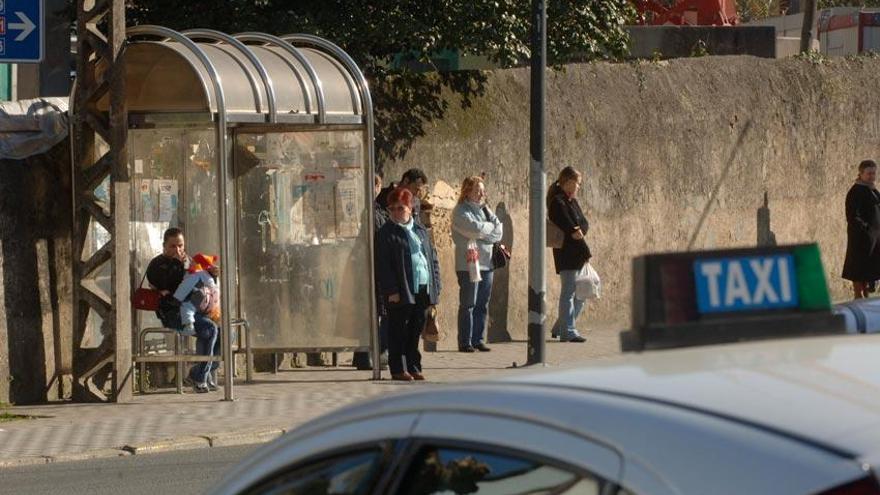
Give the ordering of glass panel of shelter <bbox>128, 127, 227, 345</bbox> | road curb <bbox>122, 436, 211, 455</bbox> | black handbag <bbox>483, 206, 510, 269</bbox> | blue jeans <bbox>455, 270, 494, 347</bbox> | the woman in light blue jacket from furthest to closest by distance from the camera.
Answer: black handbag <bbox>483, 206, 510, 269</bbox> < blue jeans <bbox>455, 270, 494, 347</bbox> < the woman in light blue jacket < glass panel of shelter <bbox>128, 127, 227, 345</bbox> < road curb <bbox>122, 436, 211, 455</bbox>

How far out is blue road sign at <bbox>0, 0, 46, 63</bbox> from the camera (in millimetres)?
11359

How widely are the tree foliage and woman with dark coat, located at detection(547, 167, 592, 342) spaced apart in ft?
4.35

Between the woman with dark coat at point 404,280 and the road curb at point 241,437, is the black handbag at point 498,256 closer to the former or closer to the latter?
the woman with dark coat at point 404,280

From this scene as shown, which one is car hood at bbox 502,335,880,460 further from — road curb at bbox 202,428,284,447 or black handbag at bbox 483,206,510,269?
black handbag at bbox 483,206,510,269

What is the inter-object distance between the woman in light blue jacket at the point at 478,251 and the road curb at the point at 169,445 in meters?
5.36

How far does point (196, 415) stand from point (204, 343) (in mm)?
1157

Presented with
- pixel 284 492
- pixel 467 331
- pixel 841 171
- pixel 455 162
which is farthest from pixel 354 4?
pixel 284 492

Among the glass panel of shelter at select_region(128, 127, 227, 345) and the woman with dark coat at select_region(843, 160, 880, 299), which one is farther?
the woman with dark coat at select_region(843, 160, 880, 299)

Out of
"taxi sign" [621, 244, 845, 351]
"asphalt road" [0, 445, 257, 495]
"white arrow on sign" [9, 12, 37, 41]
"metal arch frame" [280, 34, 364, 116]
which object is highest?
"white arrow on sign" [9, 12, 37, 41]

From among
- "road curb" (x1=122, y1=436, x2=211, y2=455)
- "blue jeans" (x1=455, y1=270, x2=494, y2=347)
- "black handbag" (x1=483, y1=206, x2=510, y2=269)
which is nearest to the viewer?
"road curb" (x1=122, y1=436, x2=211, y2=455)

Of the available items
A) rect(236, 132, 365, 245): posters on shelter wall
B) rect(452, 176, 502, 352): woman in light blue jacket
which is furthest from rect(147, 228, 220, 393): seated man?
rect(452, 176, 502, 352): woman in light blue jacket

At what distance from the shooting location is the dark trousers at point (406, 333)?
45.5 feet

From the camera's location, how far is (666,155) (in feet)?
62.5

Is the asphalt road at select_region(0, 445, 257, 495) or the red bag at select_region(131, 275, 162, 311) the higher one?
the red bag at select_region(131, 275, 162, 311)
